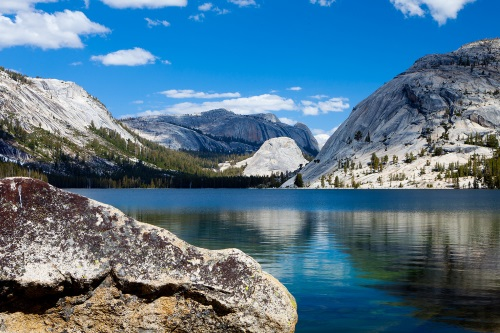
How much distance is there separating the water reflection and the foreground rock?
11471 mm

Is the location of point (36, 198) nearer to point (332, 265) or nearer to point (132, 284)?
point (132, 284)

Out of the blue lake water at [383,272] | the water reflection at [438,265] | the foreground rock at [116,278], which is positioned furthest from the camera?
the water reflection at [438,265]

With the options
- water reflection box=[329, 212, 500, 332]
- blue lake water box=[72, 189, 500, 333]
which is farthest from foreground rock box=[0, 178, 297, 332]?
water reflection box=[329, 212, 500, 332]

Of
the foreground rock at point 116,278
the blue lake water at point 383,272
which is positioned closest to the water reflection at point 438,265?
the blue lake water at point 383,272

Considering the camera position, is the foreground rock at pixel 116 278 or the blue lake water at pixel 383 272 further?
the blue lake water at pixel 383 272

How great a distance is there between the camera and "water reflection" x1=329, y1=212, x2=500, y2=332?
2150cm

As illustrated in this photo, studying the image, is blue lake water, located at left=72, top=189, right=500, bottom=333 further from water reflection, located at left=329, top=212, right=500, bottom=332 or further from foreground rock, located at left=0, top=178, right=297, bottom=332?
foreground rock, located at left=0, top=178, right=297, bottom=332

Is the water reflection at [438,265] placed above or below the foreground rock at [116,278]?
below

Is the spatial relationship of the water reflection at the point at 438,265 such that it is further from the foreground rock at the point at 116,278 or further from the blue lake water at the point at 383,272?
the foreground rock at the point at 116,278

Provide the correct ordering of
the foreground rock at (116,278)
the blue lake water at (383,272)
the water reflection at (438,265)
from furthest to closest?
the water reflection at (438,265), the blue lake water at (383,272), the foreground rock at (116,278)

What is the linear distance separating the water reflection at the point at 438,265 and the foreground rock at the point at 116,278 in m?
11.5

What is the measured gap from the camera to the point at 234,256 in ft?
40.4

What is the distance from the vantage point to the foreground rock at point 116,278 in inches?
449

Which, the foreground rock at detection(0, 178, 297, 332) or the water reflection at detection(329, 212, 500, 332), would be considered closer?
the foreground rock at detection(0, 178, 297, 332)
